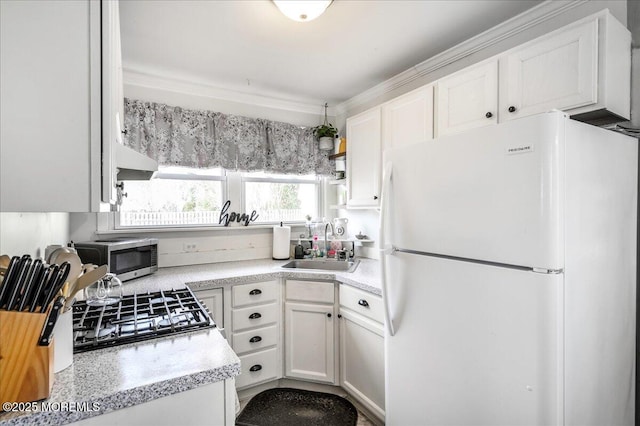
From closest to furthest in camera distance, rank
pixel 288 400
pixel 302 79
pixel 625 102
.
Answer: pixel 625 102
pixel 288 400
pixel 302 79

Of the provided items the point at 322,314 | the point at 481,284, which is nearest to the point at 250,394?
the point at 322,314

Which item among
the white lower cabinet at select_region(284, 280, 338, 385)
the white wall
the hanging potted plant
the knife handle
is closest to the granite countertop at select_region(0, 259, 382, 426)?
the knife handle

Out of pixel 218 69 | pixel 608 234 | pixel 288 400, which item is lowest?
pixel 288 400

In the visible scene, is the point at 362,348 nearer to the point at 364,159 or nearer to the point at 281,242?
the point at 281,242

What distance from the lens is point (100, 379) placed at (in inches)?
34.9

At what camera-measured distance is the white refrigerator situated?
1058 mm

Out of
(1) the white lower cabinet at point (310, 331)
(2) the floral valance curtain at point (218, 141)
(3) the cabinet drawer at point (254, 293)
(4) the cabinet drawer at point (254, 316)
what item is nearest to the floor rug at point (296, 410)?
(1) the white lower cabinet at point (310, 331)

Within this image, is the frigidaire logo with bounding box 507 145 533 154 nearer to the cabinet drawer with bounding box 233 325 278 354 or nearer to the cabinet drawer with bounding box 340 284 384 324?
the cabinet drawer with bounding box 340 284 384 324

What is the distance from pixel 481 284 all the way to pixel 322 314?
1370mm

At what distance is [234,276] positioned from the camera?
7.32ft

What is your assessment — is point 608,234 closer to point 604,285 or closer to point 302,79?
point 604,285

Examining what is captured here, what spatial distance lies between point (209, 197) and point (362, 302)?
1626 mm

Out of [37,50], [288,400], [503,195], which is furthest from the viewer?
[288,400]

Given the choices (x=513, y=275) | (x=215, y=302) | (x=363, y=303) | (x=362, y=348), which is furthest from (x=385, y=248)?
(x=215, y=302)
